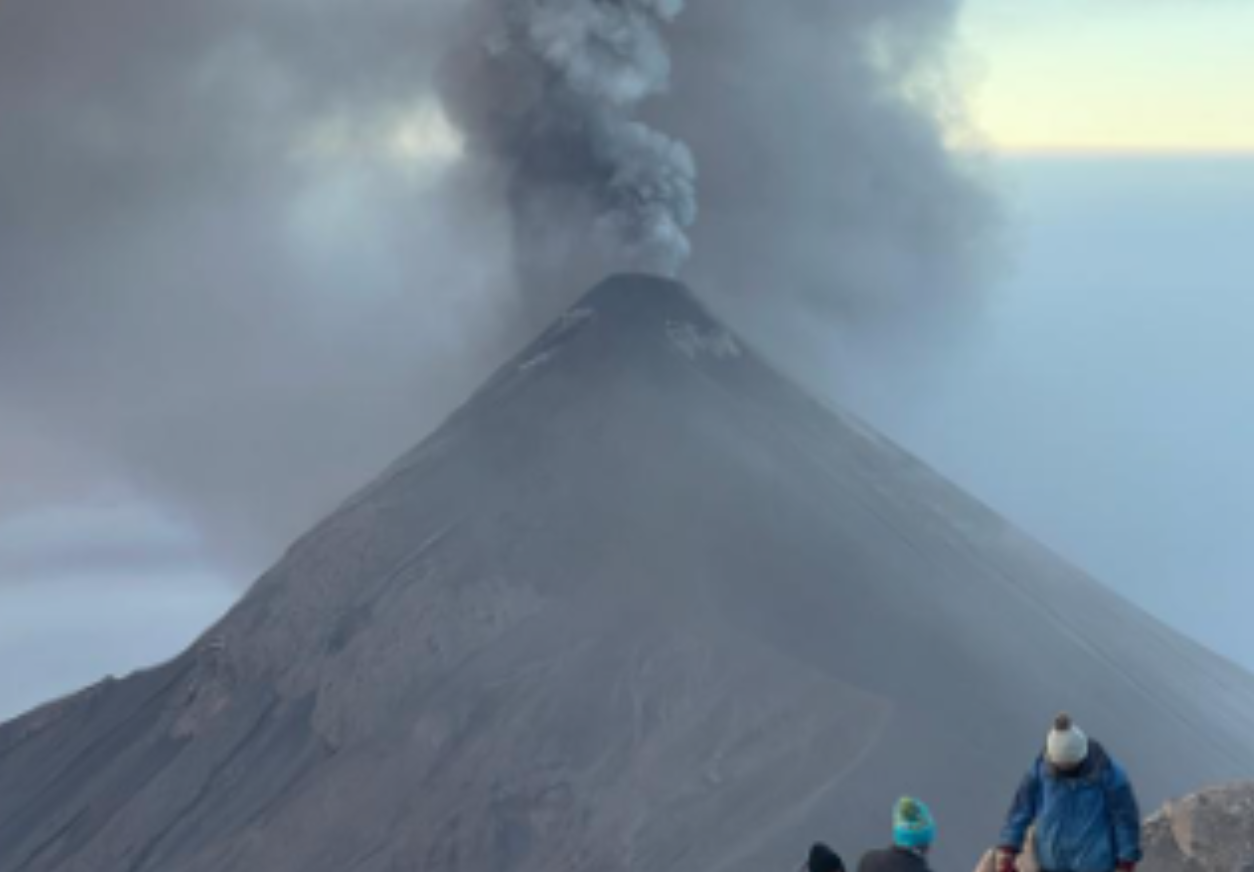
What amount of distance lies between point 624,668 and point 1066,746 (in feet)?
125

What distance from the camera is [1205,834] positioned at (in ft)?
50.7

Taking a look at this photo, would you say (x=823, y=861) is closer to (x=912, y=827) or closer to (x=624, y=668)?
(x=912, y=827)

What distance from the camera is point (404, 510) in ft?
199

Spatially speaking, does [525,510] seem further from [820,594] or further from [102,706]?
[102,706]

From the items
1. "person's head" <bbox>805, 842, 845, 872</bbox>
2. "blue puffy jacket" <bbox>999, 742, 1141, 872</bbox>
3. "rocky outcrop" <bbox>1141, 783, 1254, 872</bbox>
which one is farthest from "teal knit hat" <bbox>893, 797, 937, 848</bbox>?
"rocky outcrop" <bbox>1141, 783, 1254, 872</bbox>

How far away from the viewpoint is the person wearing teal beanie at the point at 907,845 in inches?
447

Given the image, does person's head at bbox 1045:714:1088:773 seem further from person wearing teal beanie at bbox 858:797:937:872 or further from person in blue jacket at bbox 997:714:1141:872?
person wearing teal beanie at bbox 858:797:937:872

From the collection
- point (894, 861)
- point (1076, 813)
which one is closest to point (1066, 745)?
point (1076, 813)

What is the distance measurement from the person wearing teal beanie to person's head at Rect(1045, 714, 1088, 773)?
3.90ft

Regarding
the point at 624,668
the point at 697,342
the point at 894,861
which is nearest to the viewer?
the point at 894,861

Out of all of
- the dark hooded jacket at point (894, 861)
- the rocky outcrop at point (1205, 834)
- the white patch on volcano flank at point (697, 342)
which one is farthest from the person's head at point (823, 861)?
the white patch on volcano flank at point (697, 342)

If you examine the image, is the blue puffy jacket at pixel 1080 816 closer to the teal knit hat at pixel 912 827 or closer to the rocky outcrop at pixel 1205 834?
the teal knit hat at pixel 912 827

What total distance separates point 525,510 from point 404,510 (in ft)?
14.6

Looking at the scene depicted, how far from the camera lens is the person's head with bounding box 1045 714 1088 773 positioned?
39.8 feet
